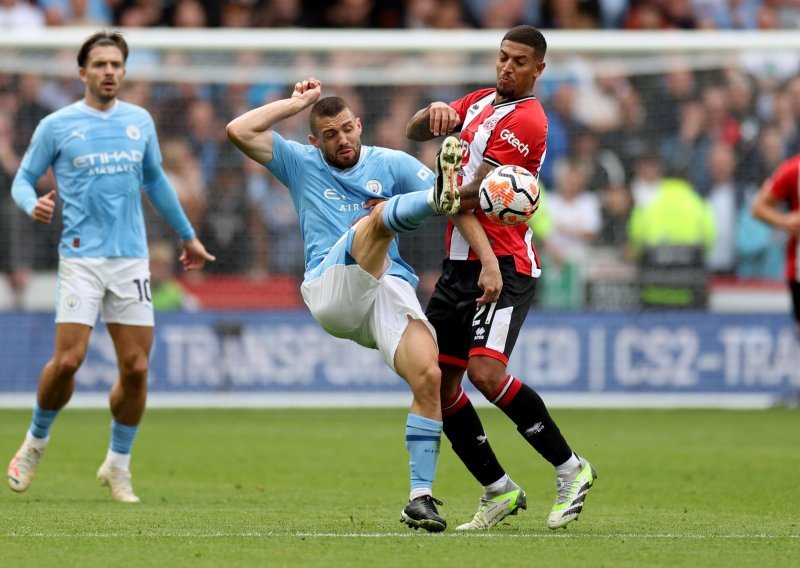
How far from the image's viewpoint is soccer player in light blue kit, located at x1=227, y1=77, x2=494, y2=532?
7.07 m

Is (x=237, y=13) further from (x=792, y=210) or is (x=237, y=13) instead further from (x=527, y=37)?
(x=527, y=37)

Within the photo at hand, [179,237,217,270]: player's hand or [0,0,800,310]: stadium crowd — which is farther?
[0,0,800,310]: stadium crowd

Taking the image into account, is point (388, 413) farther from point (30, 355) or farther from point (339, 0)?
point (339, 0)

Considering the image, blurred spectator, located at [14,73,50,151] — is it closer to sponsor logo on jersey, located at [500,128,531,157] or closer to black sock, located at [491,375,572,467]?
sponsor logo on jersey, located at [500,128,531,157]

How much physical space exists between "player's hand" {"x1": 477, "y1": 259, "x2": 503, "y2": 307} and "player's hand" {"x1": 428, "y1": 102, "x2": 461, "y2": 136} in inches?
28.2

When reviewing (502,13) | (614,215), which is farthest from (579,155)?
(502,13)

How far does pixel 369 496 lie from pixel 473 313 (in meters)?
2.06

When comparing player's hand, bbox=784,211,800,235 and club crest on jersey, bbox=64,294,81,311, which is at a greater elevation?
player's hand, bbox=784,211,800,235

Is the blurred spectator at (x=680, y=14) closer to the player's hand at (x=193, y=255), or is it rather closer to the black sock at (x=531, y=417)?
the player's hand at (x=193, y=255)

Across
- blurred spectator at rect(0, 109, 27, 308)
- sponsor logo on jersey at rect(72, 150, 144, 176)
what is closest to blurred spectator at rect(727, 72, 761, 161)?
blurred spectator at rect(0, 109, 27, 308)

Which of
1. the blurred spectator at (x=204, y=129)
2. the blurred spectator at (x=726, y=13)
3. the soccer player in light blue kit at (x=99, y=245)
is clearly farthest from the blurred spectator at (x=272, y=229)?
the soccer player in light blue kit at (x=99, y=245)

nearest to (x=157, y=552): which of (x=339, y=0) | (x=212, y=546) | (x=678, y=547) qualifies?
(x=212, y=546)

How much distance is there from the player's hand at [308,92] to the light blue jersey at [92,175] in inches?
76.9

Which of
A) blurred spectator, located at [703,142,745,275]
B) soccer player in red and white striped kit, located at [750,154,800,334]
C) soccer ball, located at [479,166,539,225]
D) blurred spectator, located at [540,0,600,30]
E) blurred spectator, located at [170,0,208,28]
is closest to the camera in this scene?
soccer ball, located at [479,166,539,225]
